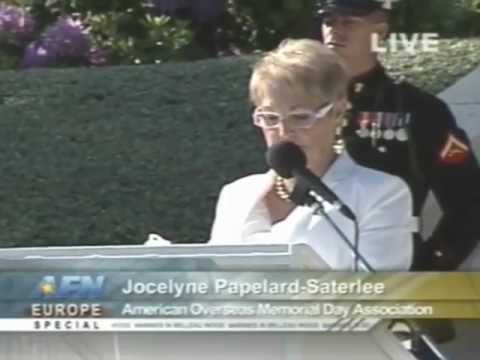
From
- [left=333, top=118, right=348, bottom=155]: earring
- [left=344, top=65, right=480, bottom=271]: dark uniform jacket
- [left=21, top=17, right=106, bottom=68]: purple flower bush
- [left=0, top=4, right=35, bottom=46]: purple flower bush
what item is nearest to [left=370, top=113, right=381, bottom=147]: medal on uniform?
[left=344, top=65, right=480, bottom=271]: dark uniform jacket

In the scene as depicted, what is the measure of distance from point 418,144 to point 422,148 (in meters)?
0.01

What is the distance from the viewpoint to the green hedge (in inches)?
182

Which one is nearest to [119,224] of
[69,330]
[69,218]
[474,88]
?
[69,218]

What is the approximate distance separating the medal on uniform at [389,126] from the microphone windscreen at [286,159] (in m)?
0.35

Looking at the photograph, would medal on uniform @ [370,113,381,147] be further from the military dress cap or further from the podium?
the podium

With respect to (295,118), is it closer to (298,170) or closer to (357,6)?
(298,170)

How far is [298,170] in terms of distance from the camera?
417 centimetres

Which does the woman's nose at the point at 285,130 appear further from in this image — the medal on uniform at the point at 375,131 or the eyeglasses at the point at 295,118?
the medal on uniform at the point at 375,131

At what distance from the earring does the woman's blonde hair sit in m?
0.09

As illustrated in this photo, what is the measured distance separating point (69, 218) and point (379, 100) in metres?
0.76

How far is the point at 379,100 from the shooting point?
453 centimetres

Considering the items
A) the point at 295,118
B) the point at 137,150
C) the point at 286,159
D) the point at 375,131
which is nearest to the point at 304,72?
the point at 295,118

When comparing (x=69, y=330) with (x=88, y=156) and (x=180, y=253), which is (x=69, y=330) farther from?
(x=88, y=156)

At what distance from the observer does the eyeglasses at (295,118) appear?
425cm
